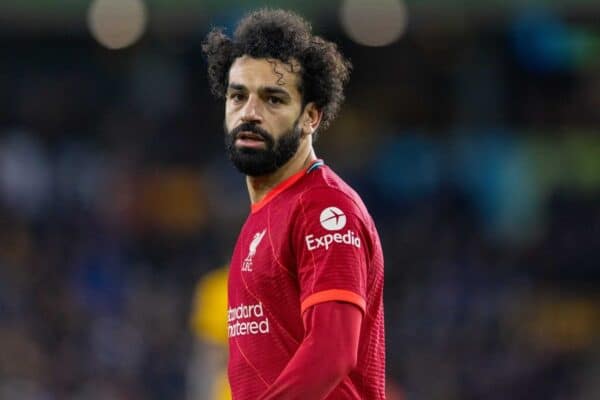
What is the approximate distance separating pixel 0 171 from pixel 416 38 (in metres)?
5.29

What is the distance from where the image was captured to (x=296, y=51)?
4.19 m

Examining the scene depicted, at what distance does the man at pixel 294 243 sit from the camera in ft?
12.2

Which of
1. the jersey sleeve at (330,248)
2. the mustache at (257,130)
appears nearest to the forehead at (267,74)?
the mustache at (257,130)

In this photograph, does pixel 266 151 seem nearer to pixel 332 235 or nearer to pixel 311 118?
pixel 311 118

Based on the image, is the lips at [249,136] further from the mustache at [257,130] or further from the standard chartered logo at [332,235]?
the standard chartered logo at [332,235]

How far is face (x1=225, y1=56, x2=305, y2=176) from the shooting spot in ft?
13.4

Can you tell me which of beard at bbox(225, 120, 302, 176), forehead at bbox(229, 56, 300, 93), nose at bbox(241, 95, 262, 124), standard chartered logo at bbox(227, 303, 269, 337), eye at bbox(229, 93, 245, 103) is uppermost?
forehead at bbox(229, 56, 300, 93)

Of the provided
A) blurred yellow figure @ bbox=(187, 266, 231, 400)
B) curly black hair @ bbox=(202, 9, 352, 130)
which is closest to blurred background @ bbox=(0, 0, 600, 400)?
blurred yellow figure @ bbox=(187, 266, 231, 400)

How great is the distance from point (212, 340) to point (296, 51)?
565cm

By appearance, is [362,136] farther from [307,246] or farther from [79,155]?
[307,246]

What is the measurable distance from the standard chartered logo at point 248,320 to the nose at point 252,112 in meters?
0.53

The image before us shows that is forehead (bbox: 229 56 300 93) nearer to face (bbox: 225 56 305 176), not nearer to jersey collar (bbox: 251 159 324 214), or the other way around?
face (bbox: 225 56 305 176)

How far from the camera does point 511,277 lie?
14750 mm

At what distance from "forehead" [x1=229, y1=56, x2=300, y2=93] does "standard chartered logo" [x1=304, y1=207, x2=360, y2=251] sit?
460 millimetres
